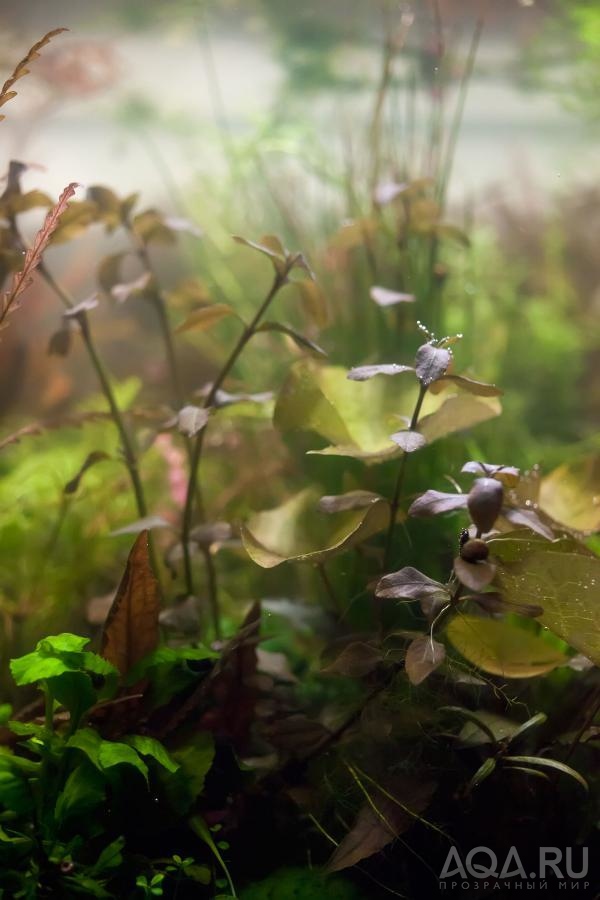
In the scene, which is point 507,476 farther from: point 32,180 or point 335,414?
point 32,180

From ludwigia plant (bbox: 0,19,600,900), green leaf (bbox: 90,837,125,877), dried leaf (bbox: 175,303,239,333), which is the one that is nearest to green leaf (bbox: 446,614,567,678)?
ludwigia plant (bbox: 0,19,600,900)

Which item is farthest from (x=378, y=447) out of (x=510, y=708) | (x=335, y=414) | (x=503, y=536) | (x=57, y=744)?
(x=57, y=744)

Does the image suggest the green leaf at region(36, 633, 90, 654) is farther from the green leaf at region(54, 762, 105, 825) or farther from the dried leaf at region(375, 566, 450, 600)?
the dried leaf at region(375, 566, 450, 600)

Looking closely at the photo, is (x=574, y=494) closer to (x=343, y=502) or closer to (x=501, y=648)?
(x=501, y=648)

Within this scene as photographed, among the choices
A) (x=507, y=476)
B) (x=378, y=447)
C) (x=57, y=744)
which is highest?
(x=507, y=476)

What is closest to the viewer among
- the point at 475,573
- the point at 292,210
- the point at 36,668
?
the point at 475,573

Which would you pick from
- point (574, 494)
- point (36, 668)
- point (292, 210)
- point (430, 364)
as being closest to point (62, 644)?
point (36, 668)

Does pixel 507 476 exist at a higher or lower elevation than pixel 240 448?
higher
